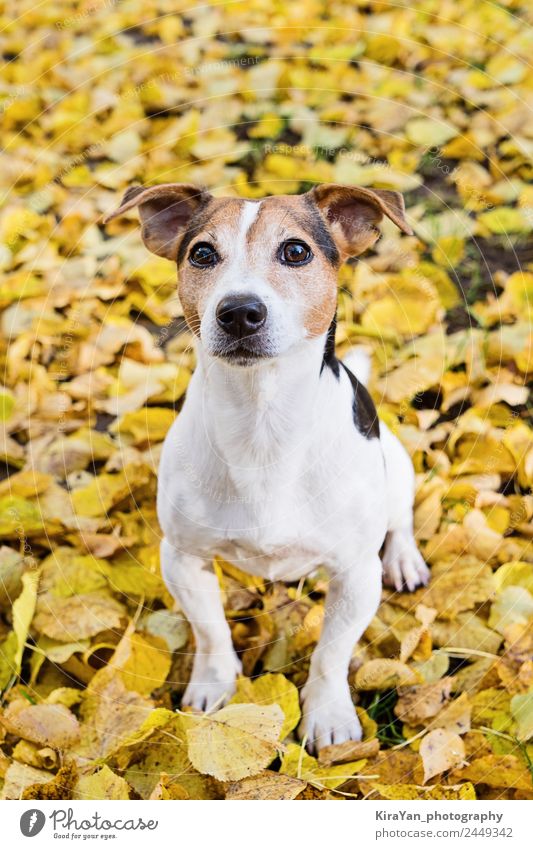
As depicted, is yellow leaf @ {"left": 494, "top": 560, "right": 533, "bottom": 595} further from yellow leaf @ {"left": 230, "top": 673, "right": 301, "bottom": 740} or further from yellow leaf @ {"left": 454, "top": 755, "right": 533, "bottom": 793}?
yellow leaf @ {"left": 230, "top": 673, "right": 301, "bottom": 740}

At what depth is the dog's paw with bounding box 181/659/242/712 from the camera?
96.7 inches

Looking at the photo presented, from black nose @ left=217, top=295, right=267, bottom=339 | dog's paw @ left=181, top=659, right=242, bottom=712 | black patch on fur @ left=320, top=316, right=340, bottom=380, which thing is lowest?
dog's paw @ left=181, top=659, right=242, bottom=712

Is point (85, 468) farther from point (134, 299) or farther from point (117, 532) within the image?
point (134, 299)

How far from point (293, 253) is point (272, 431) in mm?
446

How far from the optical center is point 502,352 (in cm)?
330

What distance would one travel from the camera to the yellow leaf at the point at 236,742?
6.86ft

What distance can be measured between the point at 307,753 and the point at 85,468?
4.15ft

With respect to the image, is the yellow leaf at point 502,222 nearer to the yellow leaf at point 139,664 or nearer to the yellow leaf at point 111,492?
Answer: the yellow leaf at point 111,492

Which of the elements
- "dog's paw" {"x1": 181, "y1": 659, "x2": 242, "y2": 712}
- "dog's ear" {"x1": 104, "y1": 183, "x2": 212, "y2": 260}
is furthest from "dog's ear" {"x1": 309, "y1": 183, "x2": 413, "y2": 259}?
"dog's paw" {"x1": 181, "y1": 659, "x2": 242, "y2": 712}

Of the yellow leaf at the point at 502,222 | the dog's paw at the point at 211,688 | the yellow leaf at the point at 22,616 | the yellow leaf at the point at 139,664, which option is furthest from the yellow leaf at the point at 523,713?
the yellow leaf at the point at 502,222

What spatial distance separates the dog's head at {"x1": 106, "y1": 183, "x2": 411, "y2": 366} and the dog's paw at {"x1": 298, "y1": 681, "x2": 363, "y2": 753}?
1.02 meters

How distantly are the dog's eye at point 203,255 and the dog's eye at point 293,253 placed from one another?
15 cm

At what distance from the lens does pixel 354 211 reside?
2.12 meters

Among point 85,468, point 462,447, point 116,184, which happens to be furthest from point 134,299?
point 462,447
